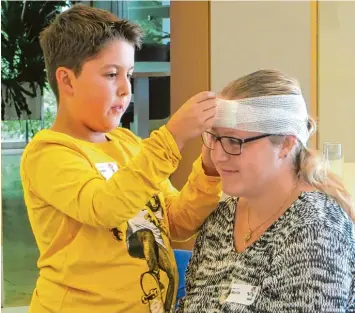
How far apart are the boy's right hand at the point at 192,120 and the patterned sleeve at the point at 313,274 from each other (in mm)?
306

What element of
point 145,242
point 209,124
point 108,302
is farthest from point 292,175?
point 108,302

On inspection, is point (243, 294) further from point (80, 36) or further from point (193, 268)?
point (80, 36)

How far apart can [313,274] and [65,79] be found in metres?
0.76

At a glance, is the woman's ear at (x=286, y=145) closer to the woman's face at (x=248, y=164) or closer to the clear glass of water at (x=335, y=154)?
the woman's face at (x=248, y=164)

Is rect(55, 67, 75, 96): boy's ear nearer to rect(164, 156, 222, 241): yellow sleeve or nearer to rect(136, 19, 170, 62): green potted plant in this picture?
rect(164, 156, 222, 241): yellow sleeve

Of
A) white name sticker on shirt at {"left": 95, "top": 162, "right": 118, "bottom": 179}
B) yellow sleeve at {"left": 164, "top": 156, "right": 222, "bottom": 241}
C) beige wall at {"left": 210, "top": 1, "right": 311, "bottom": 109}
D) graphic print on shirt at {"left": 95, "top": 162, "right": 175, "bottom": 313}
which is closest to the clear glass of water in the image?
beige wall at {"left": 210, "top": 1, "right": 311, "bottom": 109}

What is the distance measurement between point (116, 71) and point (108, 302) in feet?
1.83

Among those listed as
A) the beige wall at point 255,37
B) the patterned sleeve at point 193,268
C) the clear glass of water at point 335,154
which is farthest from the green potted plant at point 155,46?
the patterned sleeve at point 193,268

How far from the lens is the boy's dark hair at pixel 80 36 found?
4.90 ft

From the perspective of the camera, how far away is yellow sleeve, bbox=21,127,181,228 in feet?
4.33

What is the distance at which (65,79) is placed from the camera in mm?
1538

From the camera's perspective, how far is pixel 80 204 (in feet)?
4.46

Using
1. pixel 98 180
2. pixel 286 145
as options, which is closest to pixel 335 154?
pixel 286 145

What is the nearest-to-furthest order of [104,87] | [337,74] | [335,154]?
1. [104,87]
2. [335,154]
3. [337,74]
